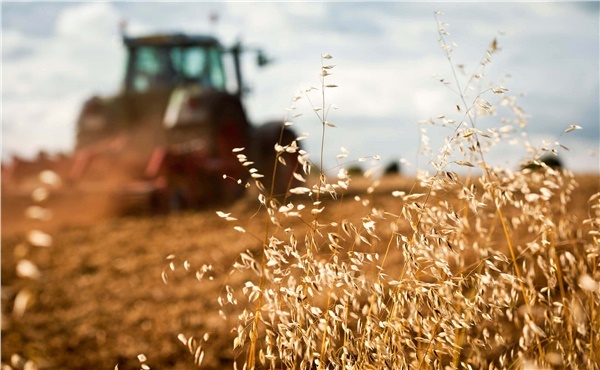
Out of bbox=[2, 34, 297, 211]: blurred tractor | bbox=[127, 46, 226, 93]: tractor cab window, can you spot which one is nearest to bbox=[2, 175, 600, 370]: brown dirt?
bbox=[2, 34, 297, 211]: blurred tractor

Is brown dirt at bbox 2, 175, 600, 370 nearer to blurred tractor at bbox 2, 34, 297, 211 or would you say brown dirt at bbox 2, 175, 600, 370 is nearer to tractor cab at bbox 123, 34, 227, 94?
blurred tractor at bbox 2, 34, 297, 211

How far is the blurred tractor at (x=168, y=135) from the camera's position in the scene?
32.0ft

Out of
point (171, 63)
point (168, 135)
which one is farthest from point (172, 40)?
point (168, 135)

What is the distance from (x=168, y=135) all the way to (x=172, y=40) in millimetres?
1683

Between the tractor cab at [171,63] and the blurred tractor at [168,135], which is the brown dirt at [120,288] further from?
the tractor cab at [171,63]

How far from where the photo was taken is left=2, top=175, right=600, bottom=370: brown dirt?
4969 mm

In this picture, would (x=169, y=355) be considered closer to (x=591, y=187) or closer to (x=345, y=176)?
(x=345, y=176)

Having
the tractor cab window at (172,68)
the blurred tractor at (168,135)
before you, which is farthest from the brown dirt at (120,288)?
the tractor cab window at (172,68)

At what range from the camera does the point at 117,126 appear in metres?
11.5

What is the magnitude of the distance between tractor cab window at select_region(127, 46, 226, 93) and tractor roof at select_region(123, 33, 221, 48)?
0.42 ft

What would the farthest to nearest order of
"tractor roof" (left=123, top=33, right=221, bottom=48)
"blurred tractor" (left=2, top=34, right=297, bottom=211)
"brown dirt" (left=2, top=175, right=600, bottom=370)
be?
"tractor roof" (left=123, top=33, right=221, bottom=48), "blurred tractor" (left=2, top=34, right=297, bottom=211), "brown dirt" (left=2, top=175, right=600, bottom=370)

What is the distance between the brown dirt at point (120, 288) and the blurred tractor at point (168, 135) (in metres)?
0.44

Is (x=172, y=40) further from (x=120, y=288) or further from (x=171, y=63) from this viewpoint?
(x=120, y=288)

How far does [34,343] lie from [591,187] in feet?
27.5
